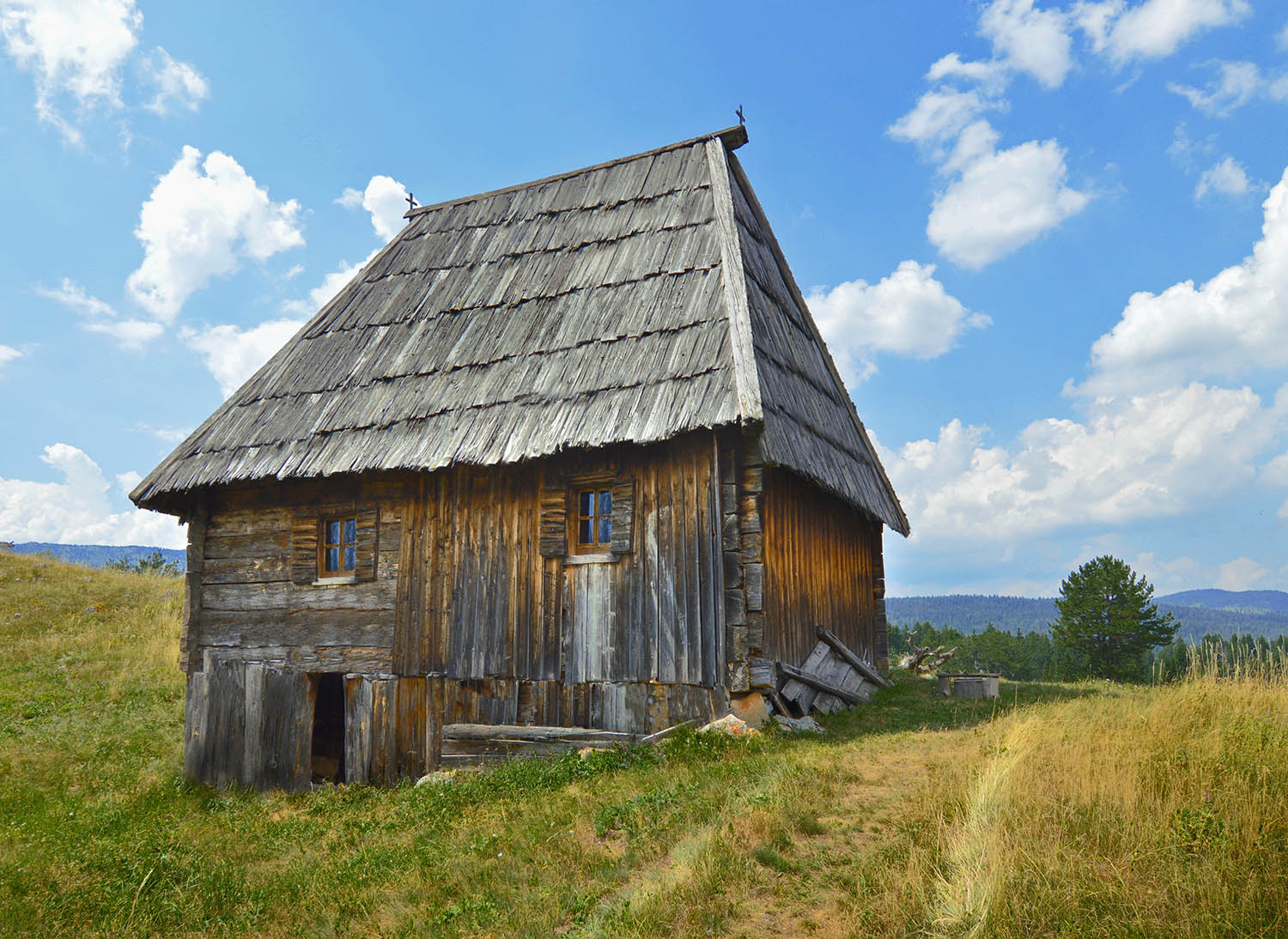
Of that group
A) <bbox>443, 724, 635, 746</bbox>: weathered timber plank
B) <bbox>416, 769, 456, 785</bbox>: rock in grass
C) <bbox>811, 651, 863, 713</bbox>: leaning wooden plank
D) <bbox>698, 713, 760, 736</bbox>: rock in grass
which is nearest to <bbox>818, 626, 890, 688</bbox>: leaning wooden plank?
<bbox>811, 651, 863, 713</bbox>: leaning wooden plank

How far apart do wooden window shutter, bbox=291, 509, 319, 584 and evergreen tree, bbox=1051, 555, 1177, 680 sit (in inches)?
1431

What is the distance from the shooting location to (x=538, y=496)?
10266 millimetres

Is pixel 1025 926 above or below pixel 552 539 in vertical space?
below

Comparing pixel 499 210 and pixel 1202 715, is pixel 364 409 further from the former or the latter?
pixel 1202 715

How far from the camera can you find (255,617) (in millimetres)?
12133

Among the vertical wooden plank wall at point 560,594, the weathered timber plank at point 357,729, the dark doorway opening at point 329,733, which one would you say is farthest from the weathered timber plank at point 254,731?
the vertical wooden plank wall at point 560,594

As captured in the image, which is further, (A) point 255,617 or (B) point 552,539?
(A) point 255,617

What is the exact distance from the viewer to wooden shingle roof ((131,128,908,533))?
31.9 feet

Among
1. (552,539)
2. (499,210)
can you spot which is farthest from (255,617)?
(499,210)

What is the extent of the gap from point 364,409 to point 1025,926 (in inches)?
395

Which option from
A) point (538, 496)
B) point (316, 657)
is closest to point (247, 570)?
point (316, 657)

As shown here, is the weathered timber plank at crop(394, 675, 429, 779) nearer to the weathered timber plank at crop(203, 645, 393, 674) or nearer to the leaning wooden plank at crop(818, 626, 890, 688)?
the weathered timber plank at crop(203, 645, 393, 674)

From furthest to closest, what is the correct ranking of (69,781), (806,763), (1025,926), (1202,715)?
1. (69,781)
2. (806,763)
3. (1202,715)
4. (1025,926)

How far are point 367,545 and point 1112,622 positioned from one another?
1466 inches
